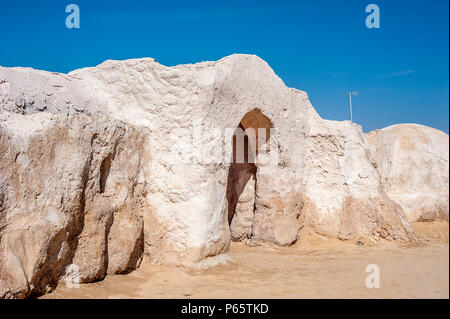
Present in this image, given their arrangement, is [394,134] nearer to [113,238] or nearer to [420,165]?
[420,165]

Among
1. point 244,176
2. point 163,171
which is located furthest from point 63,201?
point 244,176

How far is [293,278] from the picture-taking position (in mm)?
6180

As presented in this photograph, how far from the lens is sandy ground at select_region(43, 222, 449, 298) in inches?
192

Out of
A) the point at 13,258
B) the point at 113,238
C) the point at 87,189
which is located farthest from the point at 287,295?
the point at 13,258

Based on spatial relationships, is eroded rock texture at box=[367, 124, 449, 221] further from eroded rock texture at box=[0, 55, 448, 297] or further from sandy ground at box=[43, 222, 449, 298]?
sandy ground at box=[43, 222, 449, 298]

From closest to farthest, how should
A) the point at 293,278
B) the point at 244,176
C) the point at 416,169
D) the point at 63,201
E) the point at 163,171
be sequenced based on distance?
the point at 63,201
the point at 293,278
the point at 163,171
the point at 244,176
the point at 416,169

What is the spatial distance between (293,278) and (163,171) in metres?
2.43

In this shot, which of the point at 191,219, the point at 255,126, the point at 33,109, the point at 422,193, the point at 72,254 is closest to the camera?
the point at 72,254

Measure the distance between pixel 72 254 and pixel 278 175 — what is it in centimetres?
475

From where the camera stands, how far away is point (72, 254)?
4.99m

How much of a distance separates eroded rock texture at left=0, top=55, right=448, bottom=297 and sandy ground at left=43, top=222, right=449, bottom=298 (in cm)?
26

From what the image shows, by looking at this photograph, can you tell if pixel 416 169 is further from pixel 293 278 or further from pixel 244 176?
pixel 293 278

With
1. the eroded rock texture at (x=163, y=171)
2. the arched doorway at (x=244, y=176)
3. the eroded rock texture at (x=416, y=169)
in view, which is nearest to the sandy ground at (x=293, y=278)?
the eroded rock texture at (x=163, y=171)

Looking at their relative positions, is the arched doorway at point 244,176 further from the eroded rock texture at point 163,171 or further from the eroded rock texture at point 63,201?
the eroded rock texture at point 63,201
